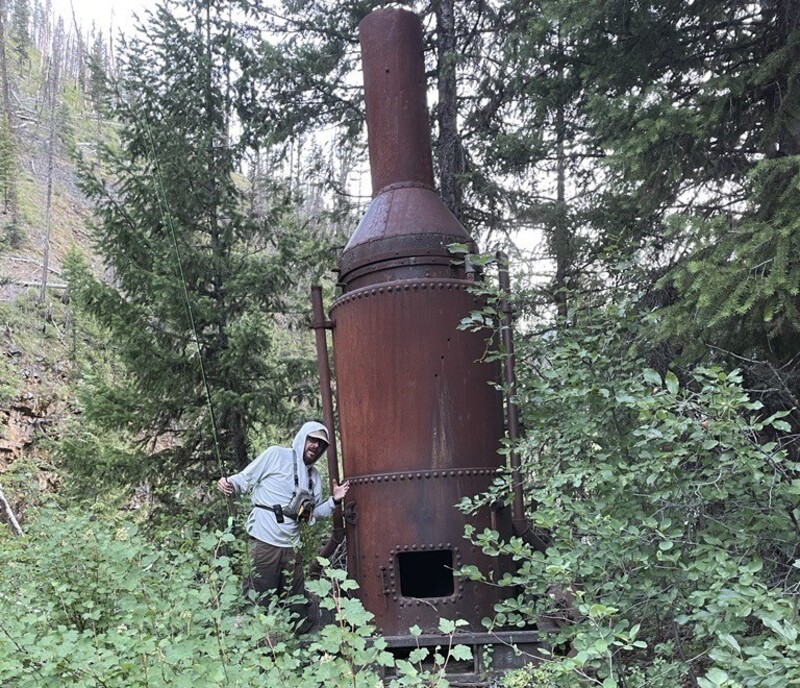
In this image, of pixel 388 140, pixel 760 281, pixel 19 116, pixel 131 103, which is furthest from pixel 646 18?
pixel 19 116

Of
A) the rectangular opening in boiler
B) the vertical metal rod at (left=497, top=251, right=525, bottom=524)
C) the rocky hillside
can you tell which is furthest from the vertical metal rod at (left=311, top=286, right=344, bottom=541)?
the rocky hillside

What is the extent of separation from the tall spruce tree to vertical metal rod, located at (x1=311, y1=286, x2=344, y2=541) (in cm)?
228

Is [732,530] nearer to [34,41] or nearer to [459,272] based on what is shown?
[459,272]

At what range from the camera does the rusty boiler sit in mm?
4723

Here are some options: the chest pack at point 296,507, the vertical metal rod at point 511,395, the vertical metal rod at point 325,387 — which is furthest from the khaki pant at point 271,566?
the vertical metal rod at point 511,395

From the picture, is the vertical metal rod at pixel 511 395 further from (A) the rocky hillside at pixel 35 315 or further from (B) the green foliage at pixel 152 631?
(A) the rocky hillside at pixel 35 315

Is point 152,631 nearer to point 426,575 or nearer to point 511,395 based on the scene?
point 426,575

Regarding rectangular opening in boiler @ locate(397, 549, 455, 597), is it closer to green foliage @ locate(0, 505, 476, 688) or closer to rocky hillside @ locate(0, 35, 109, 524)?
green foliage @ locate(0, 505, 476, 688)

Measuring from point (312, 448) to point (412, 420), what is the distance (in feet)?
3.00

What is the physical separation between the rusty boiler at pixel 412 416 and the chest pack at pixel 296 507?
0.36 m

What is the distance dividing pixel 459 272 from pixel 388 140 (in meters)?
1.36

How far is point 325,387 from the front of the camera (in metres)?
5.54

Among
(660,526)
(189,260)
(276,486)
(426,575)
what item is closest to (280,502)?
(276,486)

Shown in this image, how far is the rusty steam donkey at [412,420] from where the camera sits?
15.5 feet
